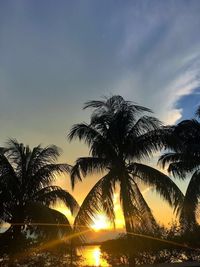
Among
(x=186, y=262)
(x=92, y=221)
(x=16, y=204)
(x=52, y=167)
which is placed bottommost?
(x=186, y=262)

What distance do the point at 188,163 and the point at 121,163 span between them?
797 centimetres

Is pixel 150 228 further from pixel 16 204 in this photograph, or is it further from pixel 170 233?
pixel 16 204

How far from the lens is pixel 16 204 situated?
20.3m

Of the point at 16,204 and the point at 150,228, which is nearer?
the point at 150,228

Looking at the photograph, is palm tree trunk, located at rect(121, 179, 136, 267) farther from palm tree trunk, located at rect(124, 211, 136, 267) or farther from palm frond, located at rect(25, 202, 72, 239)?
palm frond, located at rect(25, 202, 72, 239)

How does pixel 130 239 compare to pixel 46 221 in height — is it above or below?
below

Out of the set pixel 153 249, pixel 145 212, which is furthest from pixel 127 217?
pixel 153 249

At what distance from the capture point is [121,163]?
18797 mm

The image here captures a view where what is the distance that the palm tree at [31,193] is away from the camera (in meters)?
19.4

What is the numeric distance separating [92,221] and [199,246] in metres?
7.51

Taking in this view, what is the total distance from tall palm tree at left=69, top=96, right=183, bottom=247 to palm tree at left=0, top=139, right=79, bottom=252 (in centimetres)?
195

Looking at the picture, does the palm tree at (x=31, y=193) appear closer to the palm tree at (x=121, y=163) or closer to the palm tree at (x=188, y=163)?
the palm tree at (x=121, y=163)

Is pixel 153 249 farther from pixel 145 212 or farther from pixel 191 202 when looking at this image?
pixel 191 202

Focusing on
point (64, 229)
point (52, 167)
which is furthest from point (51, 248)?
point (52, 167)
